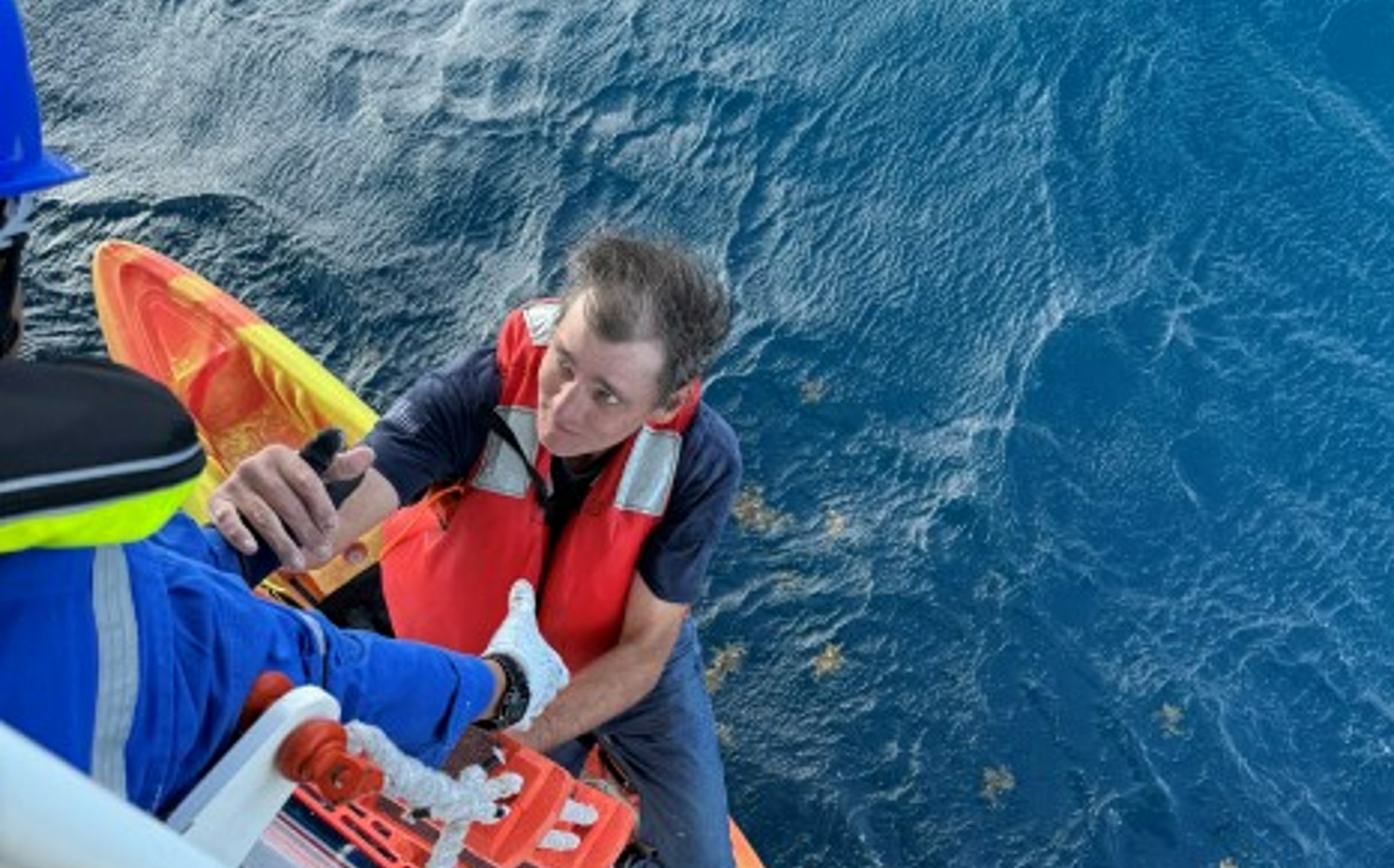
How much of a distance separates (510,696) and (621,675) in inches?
28.4

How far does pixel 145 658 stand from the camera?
1152 mm

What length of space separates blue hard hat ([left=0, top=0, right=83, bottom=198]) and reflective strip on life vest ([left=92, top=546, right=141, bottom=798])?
14.1 inches

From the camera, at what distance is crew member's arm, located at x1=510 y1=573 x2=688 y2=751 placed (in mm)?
2623

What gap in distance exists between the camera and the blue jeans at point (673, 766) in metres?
2.89

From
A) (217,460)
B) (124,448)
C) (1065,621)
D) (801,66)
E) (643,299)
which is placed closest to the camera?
(124,448)

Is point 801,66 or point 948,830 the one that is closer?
point 948,830

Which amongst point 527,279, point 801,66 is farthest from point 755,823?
point 801,66

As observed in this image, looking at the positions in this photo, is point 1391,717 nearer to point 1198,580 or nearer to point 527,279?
point 1198,580

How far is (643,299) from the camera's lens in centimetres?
236

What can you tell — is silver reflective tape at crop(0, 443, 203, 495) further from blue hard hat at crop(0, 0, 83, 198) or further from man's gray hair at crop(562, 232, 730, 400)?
man's gray hair at crop(562, 232, 730, 400)

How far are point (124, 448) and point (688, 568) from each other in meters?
1.65

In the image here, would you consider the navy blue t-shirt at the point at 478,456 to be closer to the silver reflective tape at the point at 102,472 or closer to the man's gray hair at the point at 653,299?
the man's gray hair at the point at 653,299

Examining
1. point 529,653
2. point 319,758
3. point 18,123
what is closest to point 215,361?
point 529,653

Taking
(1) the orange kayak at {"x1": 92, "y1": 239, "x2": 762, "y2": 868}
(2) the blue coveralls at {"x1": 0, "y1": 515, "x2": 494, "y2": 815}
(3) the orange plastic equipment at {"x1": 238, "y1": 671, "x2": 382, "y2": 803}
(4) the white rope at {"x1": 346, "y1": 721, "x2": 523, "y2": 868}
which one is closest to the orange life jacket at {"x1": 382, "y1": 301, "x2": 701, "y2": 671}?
(1) the orange kayak at {"x1": 92, "y1": 239, "x2": 762, "y2": 868}
